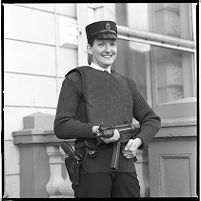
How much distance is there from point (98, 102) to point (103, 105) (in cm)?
3

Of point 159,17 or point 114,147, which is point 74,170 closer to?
point 114,147

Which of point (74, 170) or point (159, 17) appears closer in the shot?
point (74, 170)

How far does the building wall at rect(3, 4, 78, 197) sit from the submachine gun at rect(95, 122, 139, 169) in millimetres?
1666

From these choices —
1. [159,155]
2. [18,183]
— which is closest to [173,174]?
[159,155]

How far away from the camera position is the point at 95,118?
221cm

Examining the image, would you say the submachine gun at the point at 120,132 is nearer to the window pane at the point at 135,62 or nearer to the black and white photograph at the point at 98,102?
the black and white photograph at the point at 98,102

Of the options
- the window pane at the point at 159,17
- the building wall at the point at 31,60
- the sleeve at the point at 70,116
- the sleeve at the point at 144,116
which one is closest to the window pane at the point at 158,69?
the window pane at the point at 159,17

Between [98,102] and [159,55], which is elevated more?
[159,55]

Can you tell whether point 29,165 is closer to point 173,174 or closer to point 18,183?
point 18,183

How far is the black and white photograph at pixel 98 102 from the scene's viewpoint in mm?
2207

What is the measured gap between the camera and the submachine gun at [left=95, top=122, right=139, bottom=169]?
6.85 feet

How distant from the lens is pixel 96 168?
218 centimetres

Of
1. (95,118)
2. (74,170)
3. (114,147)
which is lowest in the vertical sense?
(74,170)

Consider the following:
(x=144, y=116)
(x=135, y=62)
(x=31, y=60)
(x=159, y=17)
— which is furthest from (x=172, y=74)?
(x=144, y=116)
